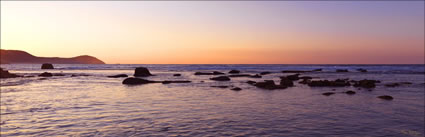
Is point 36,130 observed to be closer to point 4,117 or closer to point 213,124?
point 4,117

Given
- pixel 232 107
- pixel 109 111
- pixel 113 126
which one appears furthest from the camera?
pixel 232 107

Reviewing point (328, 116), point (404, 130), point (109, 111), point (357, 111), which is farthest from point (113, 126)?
point (357, 111)

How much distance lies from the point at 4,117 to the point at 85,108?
3.87m

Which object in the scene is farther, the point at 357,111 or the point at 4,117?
the point at 357,111

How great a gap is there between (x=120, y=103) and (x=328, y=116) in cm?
1262

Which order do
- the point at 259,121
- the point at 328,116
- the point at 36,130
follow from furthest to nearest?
the point at 328,116 → the point at 259,121 → the point at 36,130

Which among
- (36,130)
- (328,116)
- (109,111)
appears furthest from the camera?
(109,111)

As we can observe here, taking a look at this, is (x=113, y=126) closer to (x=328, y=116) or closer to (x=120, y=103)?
(x=120, y=103)

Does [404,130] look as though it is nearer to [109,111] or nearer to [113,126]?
[113,126]

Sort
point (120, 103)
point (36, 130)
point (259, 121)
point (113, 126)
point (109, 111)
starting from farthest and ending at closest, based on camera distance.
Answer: point (120, 103) < point (109, 111) < point (259, 121) < point (113, 126) < point (36, 130)

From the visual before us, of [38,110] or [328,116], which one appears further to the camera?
[38,110]

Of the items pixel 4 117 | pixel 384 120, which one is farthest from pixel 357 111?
pixel 4 117

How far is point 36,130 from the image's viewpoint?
36.5 ft

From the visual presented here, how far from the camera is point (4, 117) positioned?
13.6m
